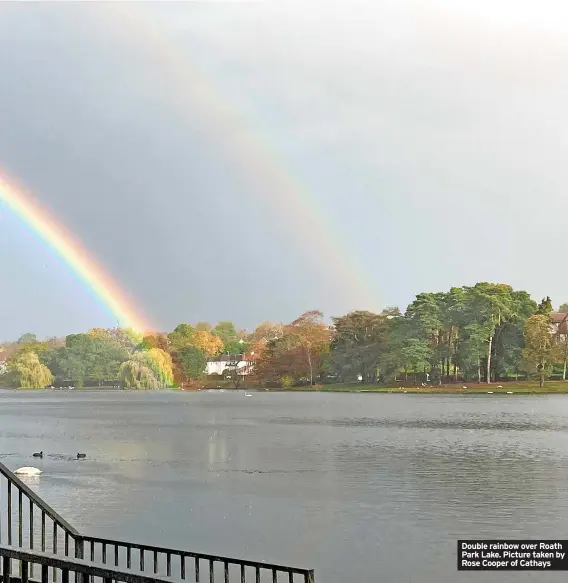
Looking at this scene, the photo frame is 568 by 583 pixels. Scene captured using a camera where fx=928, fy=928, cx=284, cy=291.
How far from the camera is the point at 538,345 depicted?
13212 cm

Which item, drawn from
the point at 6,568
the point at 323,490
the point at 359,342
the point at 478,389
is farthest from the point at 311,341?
the point at 6,568

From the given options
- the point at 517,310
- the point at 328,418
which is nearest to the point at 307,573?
the point at 328,418

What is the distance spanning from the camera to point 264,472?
40.3 m

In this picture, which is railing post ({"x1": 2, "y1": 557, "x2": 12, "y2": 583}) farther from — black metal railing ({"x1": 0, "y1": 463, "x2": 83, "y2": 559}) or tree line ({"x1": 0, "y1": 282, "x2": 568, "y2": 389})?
tree line ({"x1": 0, "y1": 282, "x2": 568, "y2": 389})

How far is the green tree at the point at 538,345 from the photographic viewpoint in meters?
132

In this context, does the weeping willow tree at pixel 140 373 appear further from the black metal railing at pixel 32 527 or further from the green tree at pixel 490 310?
the black metal railing at pixel 32 527

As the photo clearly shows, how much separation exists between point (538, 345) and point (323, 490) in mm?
105124

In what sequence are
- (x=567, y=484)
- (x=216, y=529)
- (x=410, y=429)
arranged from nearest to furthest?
1. (x=216, y=529)
2. (x=567, y=484)
3. (x=410, y=429)

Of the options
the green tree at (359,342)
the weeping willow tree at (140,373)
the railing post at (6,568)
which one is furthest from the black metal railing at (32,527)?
the weeping willow tree at (140,373)

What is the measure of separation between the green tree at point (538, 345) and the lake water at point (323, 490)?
2402 inches

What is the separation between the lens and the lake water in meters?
21.4

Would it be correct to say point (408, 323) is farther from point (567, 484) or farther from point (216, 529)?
point (216, 529)

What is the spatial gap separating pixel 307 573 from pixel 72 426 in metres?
75.1

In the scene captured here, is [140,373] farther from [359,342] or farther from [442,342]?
[442,342]
